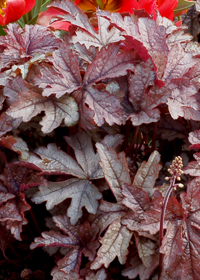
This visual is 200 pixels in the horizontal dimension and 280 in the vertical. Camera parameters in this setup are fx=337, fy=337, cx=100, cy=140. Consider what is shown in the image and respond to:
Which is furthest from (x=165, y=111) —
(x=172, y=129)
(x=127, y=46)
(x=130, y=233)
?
(x=130, y=233)

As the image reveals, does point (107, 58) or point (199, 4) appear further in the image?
point (199, 4)

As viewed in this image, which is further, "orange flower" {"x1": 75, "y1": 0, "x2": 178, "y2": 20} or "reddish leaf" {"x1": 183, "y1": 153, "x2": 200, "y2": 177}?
"orange flower" {"x1": 75, "y1": 0, "x2": 178, "y2": 20}

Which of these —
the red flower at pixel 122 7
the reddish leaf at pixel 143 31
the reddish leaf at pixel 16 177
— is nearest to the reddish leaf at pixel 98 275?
the reddish leaf at pixel 16 177

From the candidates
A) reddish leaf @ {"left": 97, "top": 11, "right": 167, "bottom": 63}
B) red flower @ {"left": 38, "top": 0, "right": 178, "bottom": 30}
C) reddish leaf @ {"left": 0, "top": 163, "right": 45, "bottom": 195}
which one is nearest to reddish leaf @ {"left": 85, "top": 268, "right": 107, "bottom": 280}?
reddish leaf @ {"left": 0, "top": 163, "right": 45, "bottom": 195}

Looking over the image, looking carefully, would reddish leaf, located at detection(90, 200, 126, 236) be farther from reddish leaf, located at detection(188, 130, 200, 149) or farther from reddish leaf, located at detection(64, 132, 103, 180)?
reddish leaf, located at detection(188, 130, 200, 149)

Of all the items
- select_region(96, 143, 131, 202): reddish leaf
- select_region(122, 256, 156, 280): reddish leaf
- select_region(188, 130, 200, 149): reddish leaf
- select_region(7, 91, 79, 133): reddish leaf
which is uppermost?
select_region(7, 91, 79, 133): reddish leaf

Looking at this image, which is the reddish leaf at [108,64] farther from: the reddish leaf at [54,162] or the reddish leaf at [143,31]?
the reddish leaf at [54,162]

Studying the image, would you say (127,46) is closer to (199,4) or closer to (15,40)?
(15,40)

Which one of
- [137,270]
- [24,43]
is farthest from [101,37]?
[137,270]
